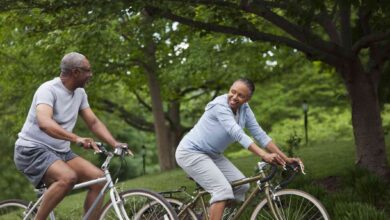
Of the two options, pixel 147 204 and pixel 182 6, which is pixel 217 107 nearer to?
pixel 147 204

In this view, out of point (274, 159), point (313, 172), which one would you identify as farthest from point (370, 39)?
point (274, 159)

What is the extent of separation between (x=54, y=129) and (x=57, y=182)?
45cm

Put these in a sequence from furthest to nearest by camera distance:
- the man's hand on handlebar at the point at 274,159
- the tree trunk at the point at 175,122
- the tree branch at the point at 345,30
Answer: the tree trunk at the point at 175,122, the tree branch at the point at 345,30, the man's hand on handlebar at the point at 274,159

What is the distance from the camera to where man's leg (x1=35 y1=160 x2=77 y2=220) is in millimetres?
4891

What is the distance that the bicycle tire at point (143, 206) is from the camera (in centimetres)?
483

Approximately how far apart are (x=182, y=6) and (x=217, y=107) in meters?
4.31

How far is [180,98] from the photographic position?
2397 centimetres

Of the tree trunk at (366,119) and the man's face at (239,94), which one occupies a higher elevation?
the man's face at (239,94)

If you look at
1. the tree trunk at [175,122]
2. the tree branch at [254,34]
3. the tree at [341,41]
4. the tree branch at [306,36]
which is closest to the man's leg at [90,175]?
the tree at [341,41]

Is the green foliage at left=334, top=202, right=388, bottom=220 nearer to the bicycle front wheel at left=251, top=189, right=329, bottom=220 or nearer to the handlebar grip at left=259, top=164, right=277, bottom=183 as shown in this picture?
the bicycle front wheel at left=251, top=189, right=329, bottom=220

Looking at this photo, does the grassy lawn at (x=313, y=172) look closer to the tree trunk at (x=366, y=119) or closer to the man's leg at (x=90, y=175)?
the tree trunk at (x=366, y=119)

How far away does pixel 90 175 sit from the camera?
5.14 meters

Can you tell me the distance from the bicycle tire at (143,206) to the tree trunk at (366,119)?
207 inches

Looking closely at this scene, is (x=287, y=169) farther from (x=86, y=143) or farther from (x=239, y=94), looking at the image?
(x=86, y=143)
